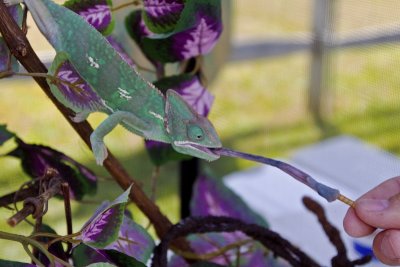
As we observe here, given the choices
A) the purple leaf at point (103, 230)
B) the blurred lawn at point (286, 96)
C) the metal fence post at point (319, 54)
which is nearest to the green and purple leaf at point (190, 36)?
the purple leaf at point (103, 230)

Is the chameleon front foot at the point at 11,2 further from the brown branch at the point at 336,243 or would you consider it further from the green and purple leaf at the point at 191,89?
the brown branch at the point at 336,243

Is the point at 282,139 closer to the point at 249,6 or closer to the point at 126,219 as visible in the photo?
the point at 249,6

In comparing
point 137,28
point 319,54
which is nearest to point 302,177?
point 137,28

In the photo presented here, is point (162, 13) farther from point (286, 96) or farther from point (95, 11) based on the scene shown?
point (286, 96)

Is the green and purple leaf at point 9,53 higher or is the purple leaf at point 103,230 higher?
the green and purple leaf at point 9,53

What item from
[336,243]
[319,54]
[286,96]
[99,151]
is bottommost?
[286,96]

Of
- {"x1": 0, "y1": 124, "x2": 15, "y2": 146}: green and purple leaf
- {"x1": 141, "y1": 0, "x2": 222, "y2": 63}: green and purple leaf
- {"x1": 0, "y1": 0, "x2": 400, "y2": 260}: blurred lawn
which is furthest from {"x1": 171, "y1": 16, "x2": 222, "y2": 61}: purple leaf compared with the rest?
{"x1": 0, "y1": 0, "x2": 400, "y2": 260}: blurred lawn
